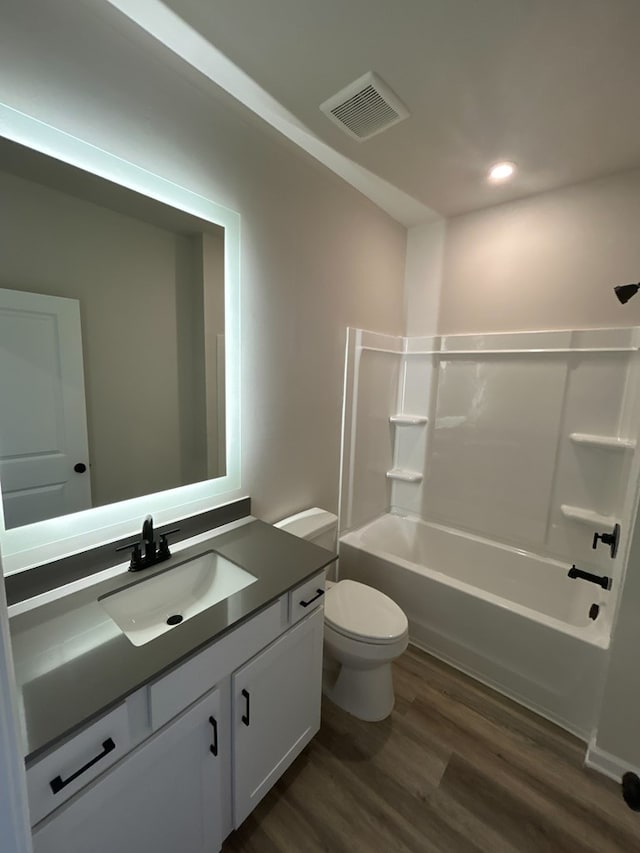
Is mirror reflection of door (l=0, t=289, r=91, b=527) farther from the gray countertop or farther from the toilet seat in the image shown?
the toilet seat

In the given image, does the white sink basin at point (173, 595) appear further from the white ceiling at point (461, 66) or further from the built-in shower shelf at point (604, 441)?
the built-in shower shelf at point (604, 441)

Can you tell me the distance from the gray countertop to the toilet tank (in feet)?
1.62

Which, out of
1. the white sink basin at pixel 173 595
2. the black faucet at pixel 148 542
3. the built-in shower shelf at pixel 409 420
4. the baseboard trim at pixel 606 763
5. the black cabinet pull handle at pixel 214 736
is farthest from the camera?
the built-in shower shelf at pixel 409 420

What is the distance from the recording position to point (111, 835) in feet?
2.54

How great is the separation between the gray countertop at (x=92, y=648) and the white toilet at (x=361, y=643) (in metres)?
0.45

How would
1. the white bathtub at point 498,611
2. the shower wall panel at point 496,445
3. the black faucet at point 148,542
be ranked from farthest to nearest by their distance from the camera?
the shower wall panel at point 496,445 < the white bathtub at point 498,611 < the black faucet at point 148,542

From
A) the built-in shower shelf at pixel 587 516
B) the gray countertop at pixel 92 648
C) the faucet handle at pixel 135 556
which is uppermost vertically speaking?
the faucet handle at pixel 135 556

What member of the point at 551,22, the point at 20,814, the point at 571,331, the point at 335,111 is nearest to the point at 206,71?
the point at 335,111

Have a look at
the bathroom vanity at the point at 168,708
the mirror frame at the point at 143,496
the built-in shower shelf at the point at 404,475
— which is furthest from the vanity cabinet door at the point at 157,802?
the built-in shower shelf at the point at 404,475

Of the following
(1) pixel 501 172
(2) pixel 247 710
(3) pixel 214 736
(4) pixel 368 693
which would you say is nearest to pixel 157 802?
(3) pixel 214 736

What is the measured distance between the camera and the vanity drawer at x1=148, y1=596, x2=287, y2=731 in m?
0.82

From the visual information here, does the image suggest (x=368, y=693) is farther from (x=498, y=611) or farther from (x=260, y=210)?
(x=260, y=210)

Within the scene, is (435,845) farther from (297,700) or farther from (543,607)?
(543,607)

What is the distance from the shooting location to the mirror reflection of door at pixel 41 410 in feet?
3.27
